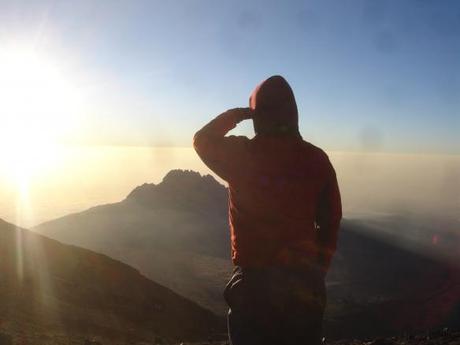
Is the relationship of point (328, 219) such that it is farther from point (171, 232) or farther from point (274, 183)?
point (171, 232)

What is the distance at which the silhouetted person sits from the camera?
3.41 m

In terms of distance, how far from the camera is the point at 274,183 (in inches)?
136

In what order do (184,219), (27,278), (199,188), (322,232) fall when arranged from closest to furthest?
(322,232), (27,278), (184,219), (199,188)

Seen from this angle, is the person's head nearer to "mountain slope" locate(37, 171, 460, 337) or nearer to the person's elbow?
the person's elbow

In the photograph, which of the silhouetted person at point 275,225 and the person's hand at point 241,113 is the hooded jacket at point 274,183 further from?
the person's hand at point 241,113

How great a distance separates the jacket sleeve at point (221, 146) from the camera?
3.56 meters

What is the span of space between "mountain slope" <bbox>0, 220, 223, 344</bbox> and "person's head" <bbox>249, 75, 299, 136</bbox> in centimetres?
1116

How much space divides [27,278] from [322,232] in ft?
76.4

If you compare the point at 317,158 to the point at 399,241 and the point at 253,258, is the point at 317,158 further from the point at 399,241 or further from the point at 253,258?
the point at 399,241

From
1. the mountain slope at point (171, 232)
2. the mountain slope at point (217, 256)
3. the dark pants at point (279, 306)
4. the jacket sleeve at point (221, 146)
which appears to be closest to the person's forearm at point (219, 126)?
the jacket sleeve at point (221, 146)

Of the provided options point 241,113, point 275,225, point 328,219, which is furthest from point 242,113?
point 328,219

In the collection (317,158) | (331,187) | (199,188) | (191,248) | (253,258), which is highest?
(317,158)

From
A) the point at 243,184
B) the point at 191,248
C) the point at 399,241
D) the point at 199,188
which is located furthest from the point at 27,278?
the point at 399,241

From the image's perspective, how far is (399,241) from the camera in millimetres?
147500
